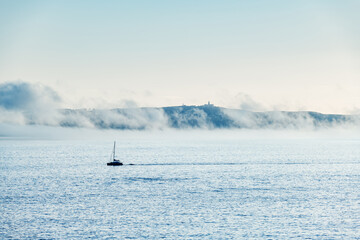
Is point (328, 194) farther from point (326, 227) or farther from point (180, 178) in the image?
point (180, 178)

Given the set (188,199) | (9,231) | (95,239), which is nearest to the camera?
(95,239)

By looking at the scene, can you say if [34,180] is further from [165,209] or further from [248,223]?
[248,223]

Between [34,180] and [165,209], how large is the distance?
65.1 m

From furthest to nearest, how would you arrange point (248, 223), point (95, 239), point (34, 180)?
point (34, 180), point (248, 223), point (95, 239)

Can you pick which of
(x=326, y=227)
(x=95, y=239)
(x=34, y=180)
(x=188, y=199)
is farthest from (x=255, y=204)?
(x=34, y=180)

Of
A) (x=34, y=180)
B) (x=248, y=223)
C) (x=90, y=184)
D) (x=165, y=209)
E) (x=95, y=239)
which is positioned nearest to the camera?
(x=95, y=239)

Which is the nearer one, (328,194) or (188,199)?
(188,199)

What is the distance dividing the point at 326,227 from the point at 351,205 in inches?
881

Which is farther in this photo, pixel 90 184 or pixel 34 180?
pixel 34 180

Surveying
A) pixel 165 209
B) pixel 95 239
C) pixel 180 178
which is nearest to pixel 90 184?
pixel 180 178

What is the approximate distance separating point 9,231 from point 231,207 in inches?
1574

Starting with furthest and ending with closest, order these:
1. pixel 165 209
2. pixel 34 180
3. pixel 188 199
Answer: pixel 34 180, pixel 188 199, pixel 165 209

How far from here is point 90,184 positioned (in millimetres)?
124062

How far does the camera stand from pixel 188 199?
315ft
